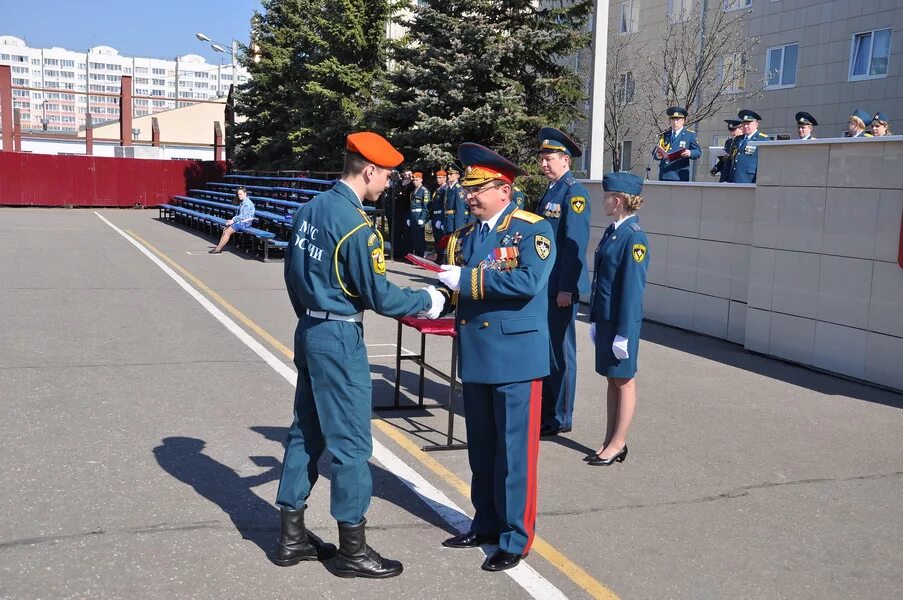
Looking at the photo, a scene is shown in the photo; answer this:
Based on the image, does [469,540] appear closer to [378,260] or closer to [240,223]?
[378,260]

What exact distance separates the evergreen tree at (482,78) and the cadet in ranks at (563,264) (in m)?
13.3

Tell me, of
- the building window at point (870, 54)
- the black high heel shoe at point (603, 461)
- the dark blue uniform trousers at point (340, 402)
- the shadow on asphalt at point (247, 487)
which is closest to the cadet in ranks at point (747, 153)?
the black high heel shoe at point (603, 461)

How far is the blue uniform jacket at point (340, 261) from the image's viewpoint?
12.6 ft

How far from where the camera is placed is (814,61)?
27.5 m

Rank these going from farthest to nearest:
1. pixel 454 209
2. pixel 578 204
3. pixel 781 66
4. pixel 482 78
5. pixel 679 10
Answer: pixel 679 10
pixel 781 66
pixel 482 78
pixel 454 209
pixel 578 204

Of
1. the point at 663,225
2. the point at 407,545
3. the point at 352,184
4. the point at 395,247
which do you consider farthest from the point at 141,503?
the point at 395,247

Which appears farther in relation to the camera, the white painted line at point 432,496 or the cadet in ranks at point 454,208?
the cadet in ranks at point 454,208

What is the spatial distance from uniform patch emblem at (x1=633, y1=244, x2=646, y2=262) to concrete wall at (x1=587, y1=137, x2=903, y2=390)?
3605 mm

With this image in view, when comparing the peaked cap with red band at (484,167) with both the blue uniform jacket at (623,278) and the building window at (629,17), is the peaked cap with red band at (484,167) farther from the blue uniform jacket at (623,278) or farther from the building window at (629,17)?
the building window at (629,17)

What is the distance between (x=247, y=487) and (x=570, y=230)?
288cm

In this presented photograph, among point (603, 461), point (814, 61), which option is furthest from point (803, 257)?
point (814, 61)

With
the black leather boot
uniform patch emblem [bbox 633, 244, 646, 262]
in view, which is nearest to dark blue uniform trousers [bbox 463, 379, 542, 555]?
the black leather boot

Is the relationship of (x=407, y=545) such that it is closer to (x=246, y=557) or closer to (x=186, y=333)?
(x=246, y=557)

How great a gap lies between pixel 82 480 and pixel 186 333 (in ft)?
15.7
